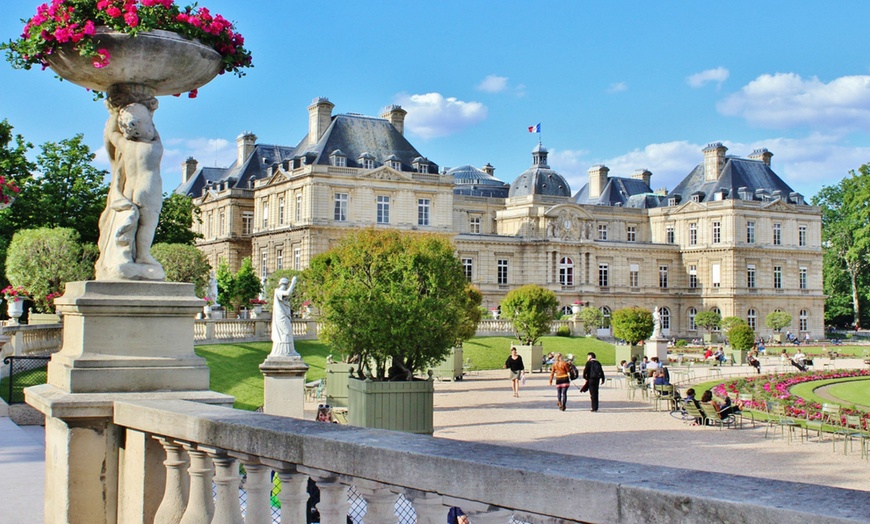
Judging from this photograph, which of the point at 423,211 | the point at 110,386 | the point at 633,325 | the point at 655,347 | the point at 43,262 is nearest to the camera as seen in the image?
the point at 110,386

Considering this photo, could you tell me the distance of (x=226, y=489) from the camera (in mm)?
4086

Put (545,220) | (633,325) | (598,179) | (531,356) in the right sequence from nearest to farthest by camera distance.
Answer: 1. (531,356)
2. (633,325)
3. (545,220)
4. (598,179)

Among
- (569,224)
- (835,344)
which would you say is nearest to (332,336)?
(569,224)

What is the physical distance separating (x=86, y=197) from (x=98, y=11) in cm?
3785

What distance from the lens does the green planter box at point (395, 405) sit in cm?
1669

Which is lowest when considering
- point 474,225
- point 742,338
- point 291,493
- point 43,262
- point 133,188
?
point 742,338

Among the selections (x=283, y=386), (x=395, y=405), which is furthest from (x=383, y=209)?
(x=395, y=405)

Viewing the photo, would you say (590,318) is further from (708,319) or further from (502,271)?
(708,319)

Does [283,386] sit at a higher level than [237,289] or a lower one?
lower

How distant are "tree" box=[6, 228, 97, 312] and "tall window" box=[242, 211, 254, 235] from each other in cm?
3209

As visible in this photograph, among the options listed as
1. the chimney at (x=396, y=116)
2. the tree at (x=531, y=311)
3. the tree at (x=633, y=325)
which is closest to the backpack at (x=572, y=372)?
the tree at (x=531, y=311)

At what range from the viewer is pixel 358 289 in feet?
63.7

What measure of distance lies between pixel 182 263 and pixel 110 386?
32.8 m

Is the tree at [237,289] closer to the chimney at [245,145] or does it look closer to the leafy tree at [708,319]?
the chimney at [245,145]
